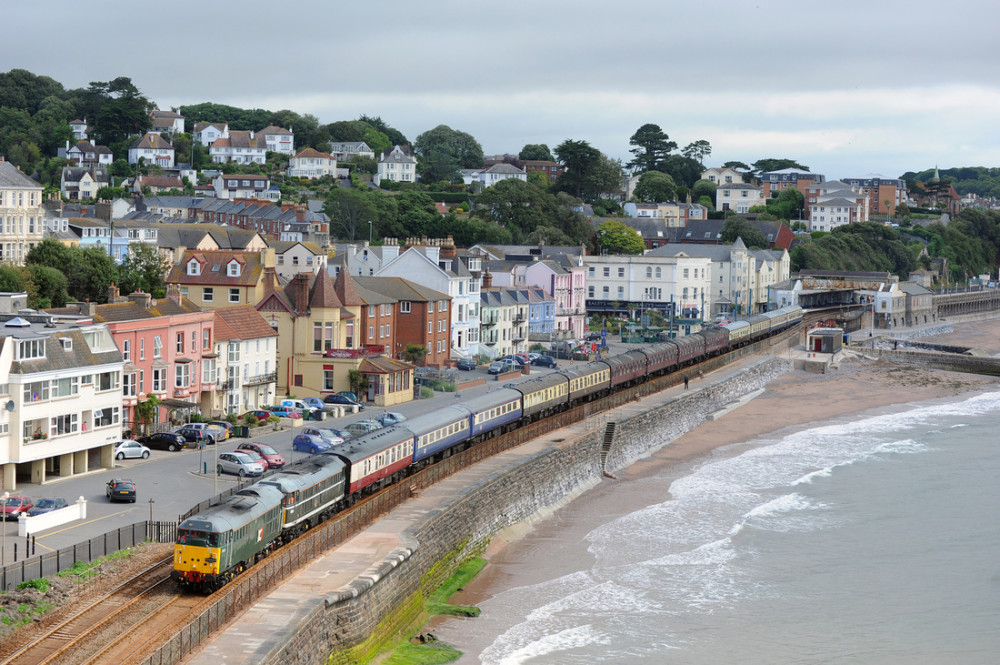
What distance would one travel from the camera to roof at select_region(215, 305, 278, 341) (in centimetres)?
5334

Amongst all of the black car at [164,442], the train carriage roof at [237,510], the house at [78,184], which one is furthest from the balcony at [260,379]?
the house at [78,184]

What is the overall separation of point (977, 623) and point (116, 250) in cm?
6480

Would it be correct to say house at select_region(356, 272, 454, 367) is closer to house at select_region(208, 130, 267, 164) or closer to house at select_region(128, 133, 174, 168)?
house at select_region(128, 133, 174, 168)

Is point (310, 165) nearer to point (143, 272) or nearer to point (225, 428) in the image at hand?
point (143, 272)

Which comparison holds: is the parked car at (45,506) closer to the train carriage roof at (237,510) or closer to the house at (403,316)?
the train carriage roof at (237,510)

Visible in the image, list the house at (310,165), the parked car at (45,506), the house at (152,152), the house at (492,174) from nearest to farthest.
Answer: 1. the parked car at (45,506)
2. the house at (152,152)
3. the house at (310,165)
4. the house at (492,174)

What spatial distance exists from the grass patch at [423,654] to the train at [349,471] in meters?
4.01

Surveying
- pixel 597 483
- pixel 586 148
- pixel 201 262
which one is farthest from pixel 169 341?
pixel 586 148

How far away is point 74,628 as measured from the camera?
23.5 m

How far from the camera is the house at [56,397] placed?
120 feet

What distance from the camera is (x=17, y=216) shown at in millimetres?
71125

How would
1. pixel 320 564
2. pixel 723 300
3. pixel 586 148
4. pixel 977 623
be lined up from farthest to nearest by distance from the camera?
pixel 586 148
pixel 723 300
pixel 977 623
pixel 320 564

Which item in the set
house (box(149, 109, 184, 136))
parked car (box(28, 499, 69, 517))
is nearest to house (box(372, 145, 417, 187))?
house (box(149, 109, 184, 136))

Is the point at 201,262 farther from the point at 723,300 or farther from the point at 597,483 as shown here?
the point at 723,300
